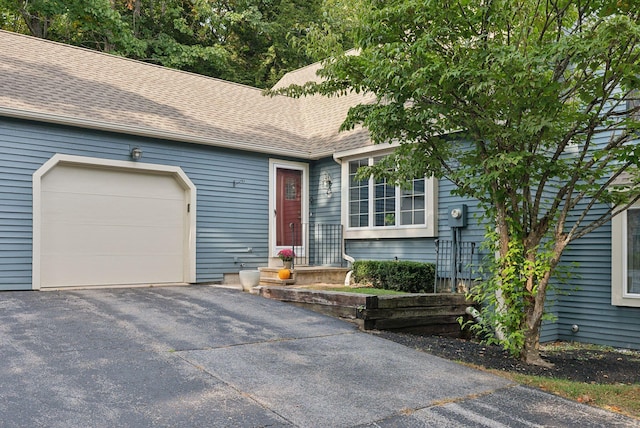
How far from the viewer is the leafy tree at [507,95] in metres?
4.68

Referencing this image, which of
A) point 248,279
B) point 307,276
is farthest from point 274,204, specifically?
point 248,279

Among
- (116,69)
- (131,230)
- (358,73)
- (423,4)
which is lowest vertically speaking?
(131,230)

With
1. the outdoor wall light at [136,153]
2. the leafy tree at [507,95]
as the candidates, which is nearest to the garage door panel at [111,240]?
the outdoor wall light at [136,153]

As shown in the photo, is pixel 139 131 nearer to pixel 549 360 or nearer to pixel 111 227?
pixel 111 227

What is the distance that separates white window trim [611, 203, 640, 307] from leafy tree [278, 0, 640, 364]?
1.85 m

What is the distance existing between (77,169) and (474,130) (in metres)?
6.15

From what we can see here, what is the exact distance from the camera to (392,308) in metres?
6.45

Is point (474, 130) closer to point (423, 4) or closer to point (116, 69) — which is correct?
point (423, 4)

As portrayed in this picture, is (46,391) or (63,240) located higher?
(63,240)

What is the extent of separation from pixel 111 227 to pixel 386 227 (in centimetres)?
469

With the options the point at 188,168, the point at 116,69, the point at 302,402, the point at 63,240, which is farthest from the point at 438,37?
the point at 116,69

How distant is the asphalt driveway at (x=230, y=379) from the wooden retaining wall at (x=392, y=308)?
1.30ft

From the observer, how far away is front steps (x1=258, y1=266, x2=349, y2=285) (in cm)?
869

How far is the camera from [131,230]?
8.64m
